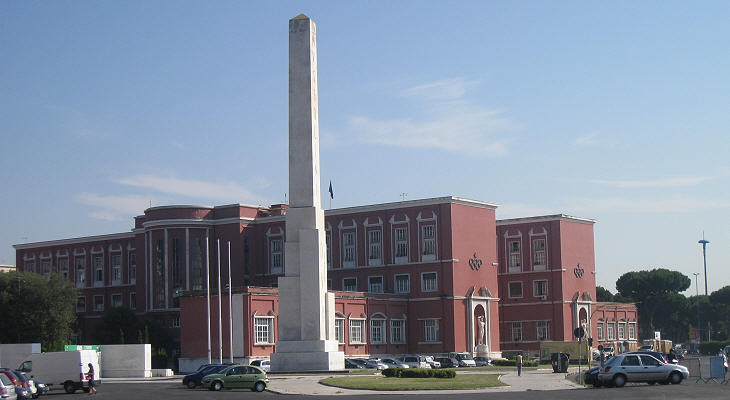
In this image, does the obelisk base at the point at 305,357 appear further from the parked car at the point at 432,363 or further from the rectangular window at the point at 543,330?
the rectangular window at the point at 543,330

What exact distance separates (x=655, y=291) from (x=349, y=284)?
70.5 metres

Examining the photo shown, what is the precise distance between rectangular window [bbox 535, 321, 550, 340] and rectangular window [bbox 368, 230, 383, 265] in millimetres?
17356

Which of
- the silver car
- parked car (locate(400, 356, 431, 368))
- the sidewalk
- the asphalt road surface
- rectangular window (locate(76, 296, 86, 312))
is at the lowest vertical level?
parked car (locate(400, 356, 431, 368))

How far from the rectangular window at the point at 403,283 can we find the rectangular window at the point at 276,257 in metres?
11.9

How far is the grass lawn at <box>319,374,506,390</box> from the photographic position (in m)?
42.8

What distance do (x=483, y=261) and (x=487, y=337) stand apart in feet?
22.7

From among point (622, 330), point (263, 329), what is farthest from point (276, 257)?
point (622, 330)

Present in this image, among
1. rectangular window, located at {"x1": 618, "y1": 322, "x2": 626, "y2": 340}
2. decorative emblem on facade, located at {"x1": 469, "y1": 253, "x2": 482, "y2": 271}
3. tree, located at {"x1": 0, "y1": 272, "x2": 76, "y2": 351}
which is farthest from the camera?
rectangular window, located at {"x1": 618, "y1": 322, "x2": 626, "y2": 340}

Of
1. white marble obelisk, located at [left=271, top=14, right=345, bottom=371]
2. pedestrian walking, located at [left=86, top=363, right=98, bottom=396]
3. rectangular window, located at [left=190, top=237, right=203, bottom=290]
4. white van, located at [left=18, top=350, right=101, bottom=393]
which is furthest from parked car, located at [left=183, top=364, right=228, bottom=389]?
rectangular window, located at [left=190, top=237, right=203, bottom=290]

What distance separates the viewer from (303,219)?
57812 millimetres

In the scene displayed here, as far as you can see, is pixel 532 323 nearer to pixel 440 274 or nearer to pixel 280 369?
pixel 440 274

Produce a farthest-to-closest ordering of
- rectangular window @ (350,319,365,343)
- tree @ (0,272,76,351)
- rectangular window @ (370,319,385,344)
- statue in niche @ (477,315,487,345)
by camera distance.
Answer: statue in niche @ (477,315,487,345), rectangular window @ (370,319,385,344), tree @ (0,272,76,351), rectangular window @ (350,319,365,343)

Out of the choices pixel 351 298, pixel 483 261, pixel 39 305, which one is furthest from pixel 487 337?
pixel 39 305

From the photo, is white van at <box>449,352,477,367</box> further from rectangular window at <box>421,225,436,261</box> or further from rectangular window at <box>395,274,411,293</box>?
rectangular window at <box>421,225,436,261</box>
